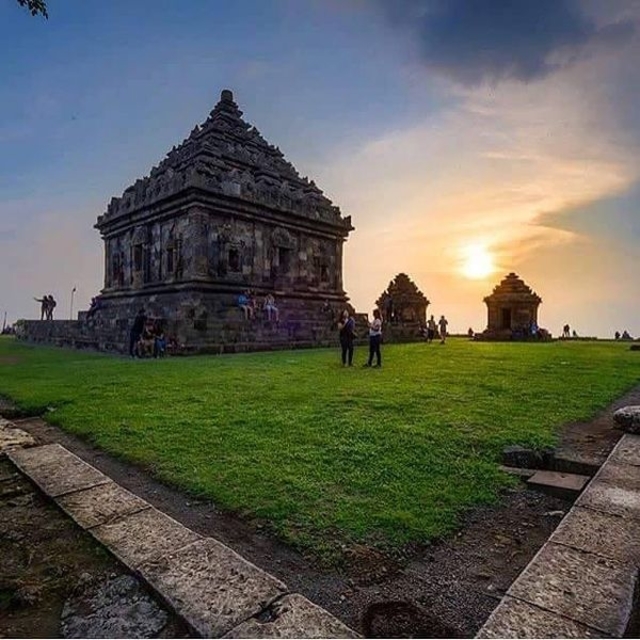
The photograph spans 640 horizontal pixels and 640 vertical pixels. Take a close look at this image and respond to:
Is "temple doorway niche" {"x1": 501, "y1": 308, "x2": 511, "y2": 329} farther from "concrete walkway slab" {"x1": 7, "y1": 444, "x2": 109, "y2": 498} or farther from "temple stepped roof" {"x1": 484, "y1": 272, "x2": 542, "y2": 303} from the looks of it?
"concrete walkway slab" {"x1": 7, "y1": 444, "x2": 109, "y2": 498}

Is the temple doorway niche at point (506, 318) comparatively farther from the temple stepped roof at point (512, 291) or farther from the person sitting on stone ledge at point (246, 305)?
the person sitting on stone ledge at point (246, 305)

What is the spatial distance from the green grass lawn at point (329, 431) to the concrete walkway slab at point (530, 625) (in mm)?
949

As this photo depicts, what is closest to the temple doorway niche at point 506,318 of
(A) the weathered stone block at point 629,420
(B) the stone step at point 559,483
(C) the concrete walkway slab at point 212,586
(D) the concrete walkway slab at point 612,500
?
(A) the weathered stone block at point 629,420

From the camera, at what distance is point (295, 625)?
217cm

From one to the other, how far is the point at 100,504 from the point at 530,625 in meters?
3.20

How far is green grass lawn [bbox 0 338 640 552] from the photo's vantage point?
364cm

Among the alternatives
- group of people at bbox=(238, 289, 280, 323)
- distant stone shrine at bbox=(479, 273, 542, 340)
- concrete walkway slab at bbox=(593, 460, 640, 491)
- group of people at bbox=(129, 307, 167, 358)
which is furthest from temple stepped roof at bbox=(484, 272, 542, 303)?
concrete walkway slab at bbox=(593, 460, 640, 491)

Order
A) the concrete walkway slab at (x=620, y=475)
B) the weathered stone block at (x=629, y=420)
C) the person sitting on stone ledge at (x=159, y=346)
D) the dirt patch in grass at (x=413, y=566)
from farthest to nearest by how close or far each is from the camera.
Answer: the person sitting on stone ledge at (x=159, y=346) < the weathered stone block at (x=629, y=420) < the concrete walkway slab at (x=620, y=475) < the dirt patch in grass at (x=413, y=566)

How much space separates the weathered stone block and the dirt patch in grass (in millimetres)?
2572

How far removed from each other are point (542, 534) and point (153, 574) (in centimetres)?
277

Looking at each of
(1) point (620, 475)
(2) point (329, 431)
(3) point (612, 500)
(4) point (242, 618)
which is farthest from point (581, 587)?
(2) point (329, 431)

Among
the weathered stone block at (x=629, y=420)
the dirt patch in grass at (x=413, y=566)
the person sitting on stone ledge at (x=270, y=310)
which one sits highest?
the person sitting on stone ledge at (x=270, y=310)

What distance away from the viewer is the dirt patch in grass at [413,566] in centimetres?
246

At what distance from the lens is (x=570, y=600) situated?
2.37 m
